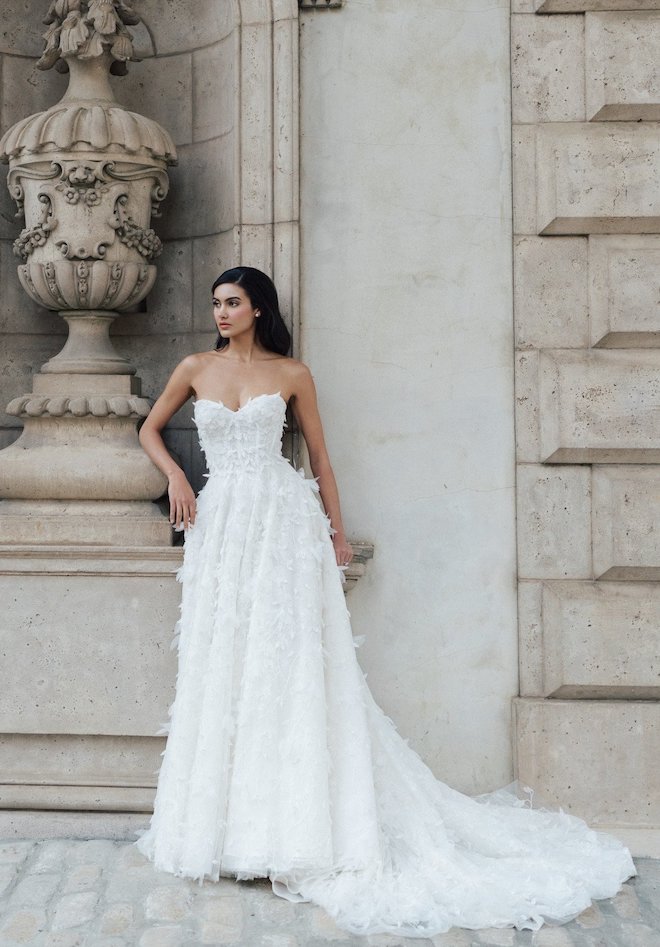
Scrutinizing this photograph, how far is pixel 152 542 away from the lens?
4473 mm

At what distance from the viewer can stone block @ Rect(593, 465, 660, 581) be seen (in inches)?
177

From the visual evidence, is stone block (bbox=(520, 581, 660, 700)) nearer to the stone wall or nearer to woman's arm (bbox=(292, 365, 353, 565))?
the stone wall

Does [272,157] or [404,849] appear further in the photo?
[272,157]

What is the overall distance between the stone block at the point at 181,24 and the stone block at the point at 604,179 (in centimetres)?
158

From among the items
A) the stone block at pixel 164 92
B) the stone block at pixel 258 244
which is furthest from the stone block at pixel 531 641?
the stone block at pixel 164 92

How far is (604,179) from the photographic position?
4.52 metres

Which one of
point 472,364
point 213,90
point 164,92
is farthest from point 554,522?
point 164,92

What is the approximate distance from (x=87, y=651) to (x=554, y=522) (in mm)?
1819

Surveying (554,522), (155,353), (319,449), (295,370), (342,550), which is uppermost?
(155,353)

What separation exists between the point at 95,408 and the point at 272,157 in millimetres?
1177

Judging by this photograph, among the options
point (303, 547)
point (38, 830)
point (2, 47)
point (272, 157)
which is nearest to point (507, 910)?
point (303, 547)

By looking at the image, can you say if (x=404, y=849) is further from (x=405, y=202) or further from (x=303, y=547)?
(x=405, y=202)

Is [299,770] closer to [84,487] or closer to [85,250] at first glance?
[84,487]

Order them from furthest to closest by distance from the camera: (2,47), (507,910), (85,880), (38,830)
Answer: (2,47) → (38,830) → (85,880) → (507,910)
